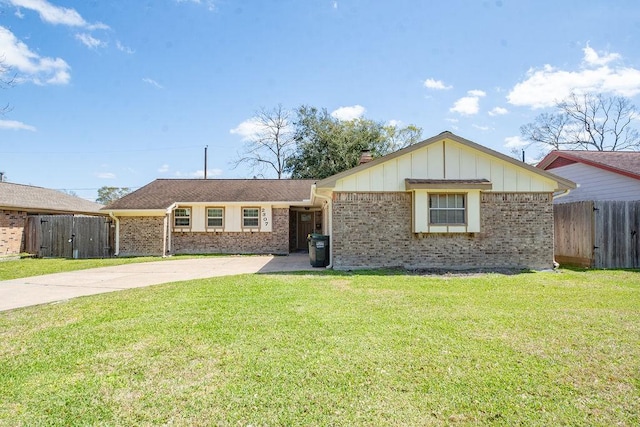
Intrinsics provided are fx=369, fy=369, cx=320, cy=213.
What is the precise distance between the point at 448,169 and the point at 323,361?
8663mm

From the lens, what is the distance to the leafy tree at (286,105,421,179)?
32250 mm

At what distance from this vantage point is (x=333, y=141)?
106ft

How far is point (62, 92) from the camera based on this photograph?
19281mm

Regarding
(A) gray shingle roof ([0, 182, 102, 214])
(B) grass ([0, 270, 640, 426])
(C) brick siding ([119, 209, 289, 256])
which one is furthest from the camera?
(A) gray shingle roof ([0, 182, 102, 214])

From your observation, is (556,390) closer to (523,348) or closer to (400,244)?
(523,348)

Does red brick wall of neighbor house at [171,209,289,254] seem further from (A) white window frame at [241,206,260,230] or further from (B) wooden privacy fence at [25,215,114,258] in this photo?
(B) wooden privacy fence at [25,215,114,258]

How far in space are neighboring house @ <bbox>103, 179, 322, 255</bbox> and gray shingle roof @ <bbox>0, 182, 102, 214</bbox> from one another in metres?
2.74

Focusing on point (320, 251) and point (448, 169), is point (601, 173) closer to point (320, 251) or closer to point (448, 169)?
point (448, 169)

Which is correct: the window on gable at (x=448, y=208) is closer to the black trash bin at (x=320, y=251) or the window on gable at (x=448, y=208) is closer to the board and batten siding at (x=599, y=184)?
the black trash bin at (x=320, y=251)

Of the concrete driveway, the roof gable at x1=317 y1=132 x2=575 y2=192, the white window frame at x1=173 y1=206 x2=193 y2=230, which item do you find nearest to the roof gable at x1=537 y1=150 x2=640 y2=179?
the roof gable at x1=317 y1=132 x2=575 y2=192

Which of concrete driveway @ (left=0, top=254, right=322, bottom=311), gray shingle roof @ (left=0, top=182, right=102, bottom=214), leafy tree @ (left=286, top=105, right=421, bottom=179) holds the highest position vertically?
leafy tree @ (left=286, top=105, right=421, bottom=179)

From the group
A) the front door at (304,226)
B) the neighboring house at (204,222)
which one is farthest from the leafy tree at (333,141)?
the neighboring house at (204,222)

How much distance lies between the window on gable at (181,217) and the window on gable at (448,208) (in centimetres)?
1210

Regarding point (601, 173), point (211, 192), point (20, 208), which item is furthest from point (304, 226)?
point (20, 208)
